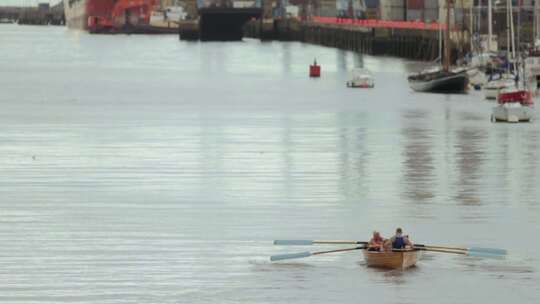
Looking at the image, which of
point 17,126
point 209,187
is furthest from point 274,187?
point 17,126

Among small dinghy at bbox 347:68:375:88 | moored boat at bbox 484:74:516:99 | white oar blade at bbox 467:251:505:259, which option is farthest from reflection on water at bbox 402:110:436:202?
small dinghy at bbox 347:68:375:88

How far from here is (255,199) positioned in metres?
51.6

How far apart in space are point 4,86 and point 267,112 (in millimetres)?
40550

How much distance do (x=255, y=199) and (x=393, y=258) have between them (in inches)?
567

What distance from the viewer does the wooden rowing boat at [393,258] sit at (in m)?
37.5

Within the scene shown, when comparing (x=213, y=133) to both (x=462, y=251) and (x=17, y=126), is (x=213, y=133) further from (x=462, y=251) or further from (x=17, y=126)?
(x=462, y=251)

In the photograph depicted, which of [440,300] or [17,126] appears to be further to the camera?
[17,126]

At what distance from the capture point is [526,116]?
286 feet

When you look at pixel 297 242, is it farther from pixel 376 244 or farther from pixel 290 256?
pixel 376 244

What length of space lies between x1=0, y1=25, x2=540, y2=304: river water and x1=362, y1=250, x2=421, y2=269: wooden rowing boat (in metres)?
0.25

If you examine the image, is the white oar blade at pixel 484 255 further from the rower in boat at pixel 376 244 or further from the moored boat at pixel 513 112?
the moored boat at pixel 513 112

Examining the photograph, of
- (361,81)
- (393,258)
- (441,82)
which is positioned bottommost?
(361,81)

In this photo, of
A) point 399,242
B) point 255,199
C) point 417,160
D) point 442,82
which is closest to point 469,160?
point 417,160

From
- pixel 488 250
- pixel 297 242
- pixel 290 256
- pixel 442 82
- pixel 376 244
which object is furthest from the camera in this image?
pixel 442 82
